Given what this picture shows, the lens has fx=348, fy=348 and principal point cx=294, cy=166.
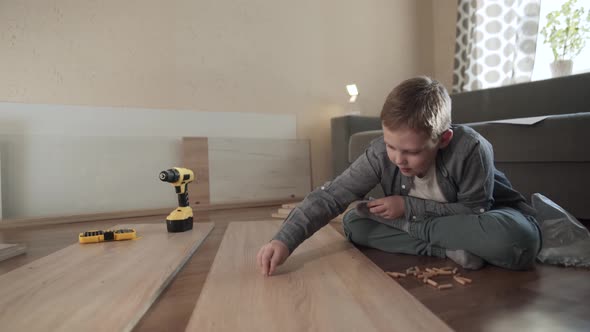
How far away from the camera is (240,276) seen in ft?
2.92

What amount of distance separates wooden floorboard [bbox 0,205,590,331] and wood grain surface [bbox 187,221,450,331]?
0.15 feet

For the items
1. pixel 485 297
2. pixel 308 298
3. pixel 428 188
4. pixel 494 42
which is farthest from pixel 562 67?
pixel 308 298

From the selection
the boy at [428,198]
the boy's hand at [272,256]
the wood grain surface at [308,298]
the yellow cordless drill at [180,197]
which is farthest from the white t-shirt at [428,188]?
the yellow cordless drill at [180,197]

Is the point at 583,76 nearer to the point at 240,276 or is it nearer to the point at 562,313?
the point at 562,313

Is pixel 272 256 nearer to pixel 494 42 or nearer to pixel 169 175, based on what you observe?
pixel 169 175

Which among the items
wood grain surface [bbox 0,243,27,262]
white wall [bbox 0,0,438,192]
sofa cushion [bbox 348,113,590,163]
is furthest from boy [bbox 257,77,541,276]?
white wall [bbox 0,0,438,192]

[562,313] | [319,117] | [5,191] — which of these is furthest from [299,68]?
[562,313]

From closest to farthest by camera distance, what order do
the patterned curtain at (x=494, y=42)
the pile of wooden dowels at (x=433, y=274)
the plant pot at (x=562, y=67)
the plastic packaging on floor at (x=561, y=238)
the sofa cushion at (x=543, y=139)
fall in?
the pile of wooden dowels at (x=433, y=274), the plastic packaging on floor at (x=561, y=238), the sofa cushion at (x=543, y=139), the plant pot at (x=562, y=67), the patterned curtain at (x=494, y=42)

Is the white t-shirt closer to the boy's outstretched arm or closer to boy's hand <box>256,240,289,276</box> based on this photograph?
the boy's outstretched arm

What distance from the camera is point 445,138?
951mm

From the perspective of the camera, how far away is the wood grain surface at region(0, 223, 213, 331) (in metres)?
0.67

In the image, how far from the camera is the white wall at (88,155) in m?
2.01

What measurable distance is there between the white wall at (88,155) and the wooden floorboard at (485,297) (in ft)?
3.40

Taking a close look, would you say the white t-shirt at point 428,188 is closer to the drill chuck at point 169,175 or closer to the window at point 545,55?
the drill chuck at point 169,175
